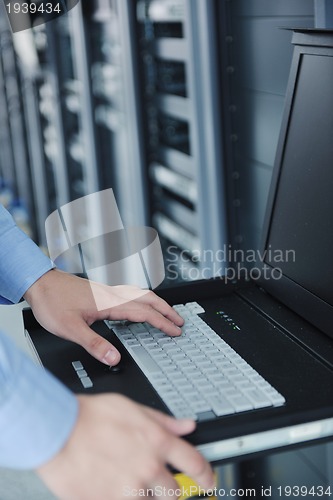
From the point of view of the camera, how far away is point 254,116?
6.70ft

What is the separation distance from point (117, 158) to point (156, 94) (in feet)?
2.45

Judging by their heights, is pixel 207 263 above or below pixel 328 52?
below

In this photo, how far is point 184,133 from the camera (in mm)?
2588

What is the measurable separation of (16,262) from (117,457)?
25.5 inches

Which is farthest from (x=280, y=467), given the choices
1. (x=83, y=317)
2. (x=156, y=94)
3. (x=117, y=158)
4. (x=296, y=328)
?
(x=117, y=158)

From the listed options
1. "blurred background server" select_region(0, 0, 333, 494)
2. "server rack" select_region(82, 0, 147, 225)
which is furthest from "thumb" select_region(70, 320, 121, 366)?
"server rack" select_region(82, 0, 147, 225)

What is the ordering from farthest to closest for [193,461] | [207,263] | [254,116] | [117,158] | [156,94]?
[117,158], [156,94], [207,263], [254,116], [193,461]

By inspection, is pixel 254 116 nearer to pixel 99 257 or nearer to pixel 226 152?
pixel 226 152

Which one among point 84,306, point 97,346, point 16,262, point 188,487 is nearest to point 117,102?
point 16,262

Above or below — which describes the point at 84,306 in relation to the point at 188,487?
above

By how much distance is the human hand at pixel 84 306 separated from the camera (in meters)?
1.20

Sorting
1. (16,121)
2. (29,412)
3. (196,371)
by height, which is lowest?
(16,121)

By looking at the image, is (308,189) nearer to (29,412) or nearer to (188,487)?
(188,487)

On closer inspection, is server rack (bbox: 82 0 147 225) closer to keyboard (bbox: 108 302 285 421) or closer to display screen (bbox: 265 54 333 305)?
display screen (bbox: 265 54 333 305)
